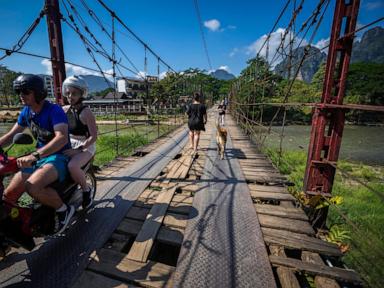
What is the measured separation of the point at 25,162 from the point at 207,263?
1.49 metres

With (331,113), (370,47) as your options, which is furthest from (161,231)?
(370,47)

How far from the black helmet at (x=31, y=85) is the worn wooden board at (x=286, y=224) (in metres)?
2.27

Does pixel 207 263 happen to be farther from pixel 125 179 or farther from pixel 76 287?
pixel 125 179

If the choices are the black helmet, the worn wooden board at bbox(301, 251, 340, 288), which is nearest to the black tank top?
the black helmet

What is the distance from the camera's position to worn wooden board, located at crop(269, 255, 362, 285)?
1.41 meters

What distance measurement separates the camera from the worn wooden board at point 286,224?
6.41 feet

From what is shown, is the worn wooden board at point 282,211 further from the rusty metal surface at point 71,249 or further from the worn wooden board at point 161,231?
the rusty metal surface at point 71,249

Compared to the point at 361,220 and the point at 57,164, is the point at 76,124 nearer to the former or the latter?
the point at 57,164

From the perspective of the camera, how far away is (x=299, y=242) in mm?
1787

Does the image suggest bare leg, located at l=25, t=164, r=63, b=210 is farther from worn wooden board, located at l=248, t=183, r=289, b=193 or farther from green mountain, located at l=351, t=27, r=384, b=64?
green mountain, located at l=351, t=27, r=384, b=64

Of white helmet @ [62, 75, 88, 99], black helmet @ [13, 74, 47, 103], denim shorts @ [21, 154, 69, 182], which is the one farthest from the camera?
white helmet @ [62, 75, 88, 99]

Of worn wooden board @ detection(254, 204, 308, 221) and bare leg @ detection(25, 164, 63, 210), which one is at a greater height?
bare leg @ detection(25, 164, 63, 210)

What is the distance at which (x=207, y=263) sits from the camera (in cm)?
155

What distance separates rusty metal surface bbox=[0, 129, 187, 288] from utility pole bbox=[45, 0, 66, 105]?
4.90 feet
